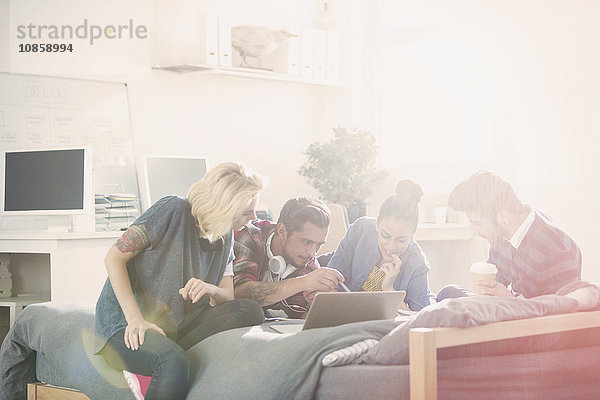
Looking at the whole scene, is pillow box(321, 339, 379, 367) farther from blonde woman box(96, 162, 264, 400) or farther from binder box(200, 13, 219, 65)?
binder box(200, 13, 219, 65)

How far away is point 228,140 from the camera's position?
5.23m

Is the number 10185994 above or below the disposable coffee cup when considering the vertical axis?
above

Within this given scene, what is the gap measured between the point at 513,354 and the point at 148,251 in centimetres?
110

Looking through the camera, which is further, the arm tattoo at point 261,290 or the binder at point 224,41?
the binder at point 224,41

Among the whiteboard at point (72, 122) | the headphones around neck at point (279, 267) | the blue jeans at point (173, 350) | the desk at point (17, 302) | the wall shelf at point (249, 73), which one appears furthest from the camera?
the wall shelf at point (249, 73)

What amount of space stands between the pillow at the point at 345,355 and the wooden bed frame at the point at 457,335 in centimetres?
19

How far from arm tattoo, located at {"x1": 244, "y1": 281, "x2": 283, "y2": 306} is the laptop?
13.3 inches

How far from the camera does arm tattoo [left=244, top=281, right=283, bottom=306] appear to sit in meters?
2.77

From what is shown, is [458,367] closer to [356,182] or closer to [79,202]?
[79,202]

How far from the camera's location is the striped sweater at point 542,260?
2.55 m

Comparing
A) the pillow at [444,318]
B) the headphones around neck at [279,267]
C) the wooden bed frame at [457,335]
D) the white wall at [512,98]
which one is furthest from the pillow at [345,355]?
the white wall at [512,98]

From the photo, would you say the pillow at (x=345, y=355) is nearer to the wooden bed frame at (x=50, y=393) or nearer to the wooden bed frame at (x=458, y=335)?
the wooden bed frame at (x=458, y=335)

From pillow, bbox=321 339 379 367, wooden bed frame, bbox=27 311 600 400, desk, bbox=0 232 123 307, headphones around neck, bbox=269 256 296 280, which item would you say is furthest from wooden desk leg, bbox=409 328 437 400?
desk, bbox=0 232 123 307

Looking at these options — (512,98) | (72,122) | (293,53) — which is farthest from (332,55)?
(72,122)
